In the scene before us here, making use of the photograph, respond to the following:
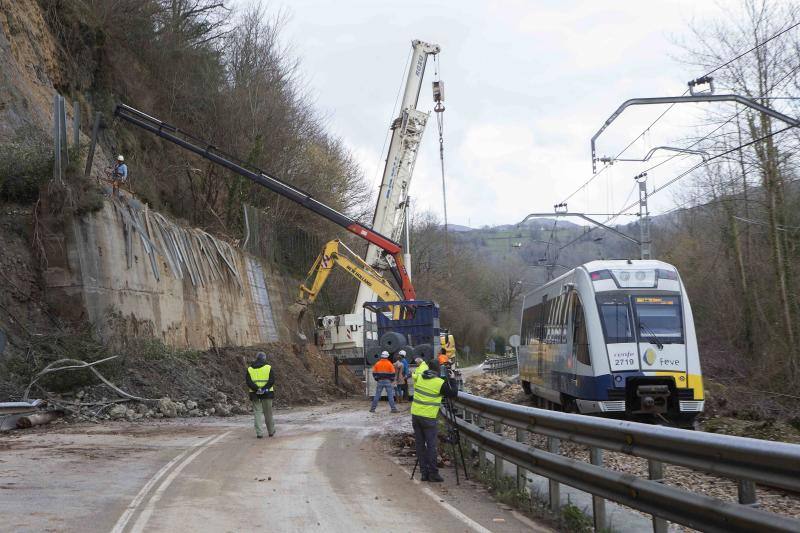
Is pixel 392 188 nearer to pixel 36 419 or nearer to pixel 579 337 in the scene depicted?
pixel 579 337

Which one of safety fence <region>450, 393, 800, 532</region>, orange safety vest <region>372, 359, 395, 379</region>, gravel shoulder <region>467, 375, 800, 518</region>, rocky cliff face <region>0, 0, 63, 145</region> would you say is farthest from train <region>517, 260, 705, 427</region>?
rocky cliff face <region>0, 0, 63, 145</region>

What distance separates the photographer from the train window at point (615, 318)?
16750 mm

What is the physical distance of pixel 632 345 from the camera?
16625 mm

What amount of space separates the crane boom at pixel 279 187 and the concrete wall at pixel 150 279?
313 centimetres

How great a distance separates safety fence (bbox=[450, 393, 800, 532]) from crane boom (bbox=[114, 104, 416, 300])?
82.4 feet

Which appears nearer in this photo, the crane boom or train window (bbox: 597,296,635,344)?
train window (bbox: 597,296,635,344)

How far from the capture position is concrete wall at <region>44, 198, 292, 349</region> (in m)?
21.7

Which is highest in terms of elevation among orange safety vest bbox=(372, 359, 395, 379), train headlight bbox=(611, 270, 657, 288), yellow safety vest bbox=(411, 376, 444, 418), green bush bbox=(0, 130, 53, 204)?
green bush bbox=(0, 130, 53, 204)

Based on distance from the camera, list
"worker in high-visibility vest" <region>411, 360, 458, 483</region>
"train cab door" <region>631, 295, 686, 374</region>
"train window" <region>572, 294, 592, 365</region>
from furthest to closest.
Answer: "train window" <region>572, 294, 592, 365</region> → "train cab door" <region>631, 295, 686, 374</region> → "worker in high-visibility vest" <region>411, 360, 458, 483</region>

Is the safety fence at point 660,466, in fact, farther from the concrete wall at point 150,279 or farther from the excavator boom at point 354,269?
the excavator boom at point 354,269

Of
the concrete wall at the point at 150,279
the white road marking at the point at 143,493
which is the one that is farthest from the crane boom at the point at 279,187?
the white road marking at the point at 143,493

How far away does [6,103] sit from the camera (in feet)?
79.7

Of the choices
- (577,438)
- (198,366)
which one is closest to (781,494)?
(577,438)

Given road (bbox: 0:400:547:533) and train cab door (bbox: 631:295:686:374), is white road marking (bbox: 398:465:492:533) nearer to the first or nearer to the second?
road (bbox: 0:400:547:533)
